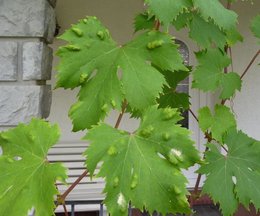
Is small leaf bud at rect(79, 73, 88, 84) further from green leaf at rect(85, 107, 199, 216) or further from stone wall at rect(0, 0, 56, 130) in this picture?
stone wall at rect(0, 0, 56, 130)

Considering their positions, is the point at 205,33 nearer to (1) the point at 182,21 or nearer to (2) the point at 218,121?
(1) the point at 182,21

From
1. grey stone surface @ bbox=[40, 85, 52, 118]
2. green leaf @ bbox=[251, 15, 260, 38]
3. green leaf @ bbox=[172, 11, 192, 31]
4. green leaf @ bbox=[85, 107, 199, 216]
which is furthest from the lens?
grey stone surface @ bbox=[40, 85, 52, 118]

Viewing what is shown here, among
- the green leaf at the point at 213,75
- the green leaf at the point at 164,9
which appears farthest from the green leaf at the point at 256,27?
the green leaf at the point at 164,9

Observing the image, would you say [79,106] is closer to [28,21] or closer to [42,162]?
[42,162]

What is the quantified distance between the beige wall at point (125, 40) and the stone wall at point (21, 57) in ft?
5.60

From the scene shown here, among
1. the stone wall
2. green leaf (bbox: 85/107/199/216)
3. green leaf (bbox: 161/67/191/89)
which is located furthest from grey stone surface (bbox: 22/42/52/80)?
green leaf (bbox: 85/107/199/216)

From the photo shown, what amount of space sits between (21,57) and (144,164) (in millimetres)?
818

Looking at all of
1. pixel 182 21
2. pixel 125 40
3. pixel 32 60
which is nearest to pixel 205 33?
pixel 182 21

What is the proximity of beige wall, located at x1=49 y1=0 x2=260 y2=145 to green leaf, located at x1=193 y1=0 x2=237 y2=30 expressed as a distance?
2377mm

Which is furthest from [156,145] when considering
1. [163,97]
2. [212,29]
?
[163,97]

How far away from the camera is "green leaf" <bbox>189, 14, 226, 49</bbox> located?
841 mm

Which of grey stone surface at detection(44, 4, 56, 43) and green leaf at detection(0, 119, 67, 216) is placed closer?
green leaf at detection(0, 119, 67, 216)

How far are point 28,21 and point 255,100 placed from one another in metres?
2.44

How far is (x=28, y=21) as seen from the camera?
4.23 ft
